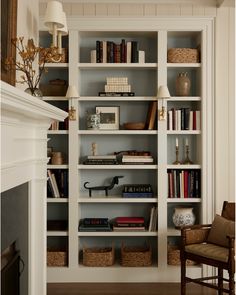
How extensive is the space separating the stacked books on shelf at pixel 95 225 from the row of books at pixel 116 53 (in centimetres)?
158

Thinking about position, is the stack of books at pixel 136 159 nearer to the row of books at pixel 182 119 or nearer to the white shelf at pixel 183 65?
the row of books at pixel 182 119

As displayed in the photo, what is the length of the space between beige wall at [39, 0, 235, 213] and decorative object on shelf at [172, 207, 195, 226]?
11.0 inches

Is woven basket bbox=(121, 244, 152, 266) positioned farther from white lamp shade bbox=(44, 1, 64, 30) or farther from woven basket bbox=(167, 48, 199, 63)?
white lamp shade bbox=(44, 1, 64, 30)

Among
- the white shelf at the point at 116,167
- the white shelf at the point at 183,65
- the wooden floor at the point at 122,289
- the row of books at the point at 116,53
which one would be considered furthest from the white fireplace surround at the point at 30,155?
the white shelf at the point at 183,65

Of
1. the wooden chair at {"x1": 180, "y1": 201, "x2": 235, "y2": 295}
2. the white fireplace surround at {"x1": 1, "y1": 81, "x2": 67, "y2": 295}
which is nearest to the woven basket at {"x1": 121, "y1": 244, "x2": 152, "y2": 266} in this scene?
the wooden chair at {"x1": 180, "y1": 201, "x2": 235, "y2": 295}

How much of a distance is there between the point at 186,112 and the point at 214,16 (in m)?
0.97

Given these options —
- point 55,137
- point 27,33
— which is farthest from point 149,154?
point 27,33

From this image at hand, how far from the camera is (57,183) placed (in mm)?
4371

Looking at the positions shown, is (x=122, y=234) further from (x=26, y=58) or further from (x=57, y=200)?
(x=26, y=58)

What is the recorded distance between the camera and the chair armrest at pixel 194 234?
382cm

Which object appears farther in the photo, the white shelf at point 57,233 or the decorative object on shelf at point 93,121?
the decorative object on shelf at point 93,121

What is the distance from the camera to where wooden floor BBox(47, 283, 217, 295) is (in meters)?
4.02

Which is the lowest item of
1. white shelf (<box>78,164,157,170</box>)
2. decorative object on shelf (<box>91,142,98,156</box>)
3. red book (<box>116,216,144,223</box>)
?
red book (<box>116,216,144,223</box>)

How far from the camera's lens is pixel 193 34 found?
451 cm
